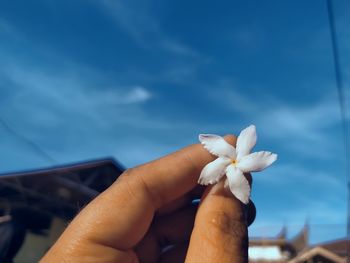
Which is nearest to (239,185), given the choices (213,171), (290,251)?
(213,171)

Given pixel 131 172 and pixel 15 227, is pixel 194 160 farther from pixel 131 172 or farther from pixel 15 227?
pixel 15 227

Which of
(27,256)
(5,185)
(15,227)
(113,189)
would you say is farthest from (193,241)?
(27,256)

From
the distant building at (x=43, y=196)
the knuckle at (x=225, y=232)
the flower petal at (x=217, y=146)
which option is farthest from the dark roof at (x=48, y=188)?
the knuckle at (x=225, y=232)

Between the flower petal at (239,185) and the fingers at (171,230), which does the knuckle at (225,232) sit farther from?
the fingers at (171,230)

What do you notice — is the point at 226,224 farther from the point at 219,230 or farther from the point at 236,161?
the point at 236,161

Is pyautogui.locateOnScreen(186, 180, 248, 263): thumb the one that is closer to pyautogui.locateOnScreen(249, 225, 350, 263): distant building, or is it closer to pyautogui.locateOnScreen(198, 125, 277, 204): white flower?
pyautogui.locateOnScreen(198, 125, 277, 204): white flower

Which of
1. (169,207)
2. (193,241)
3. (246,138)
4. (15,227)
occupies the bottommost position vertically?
(193,241)

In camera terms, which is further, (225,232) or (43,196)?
(43,196)
